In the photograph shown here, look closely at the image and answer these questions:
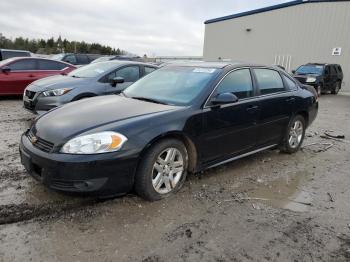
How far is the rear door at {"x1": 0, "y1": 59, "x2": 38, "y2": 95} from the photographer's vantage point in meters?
10.1

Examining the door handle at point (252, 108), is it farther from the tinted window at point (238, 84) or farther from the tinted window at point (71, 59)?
the tinted window at point (71, 59)

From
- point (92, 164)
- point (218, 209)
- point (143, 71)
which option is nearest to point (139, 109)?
point (92, 164)

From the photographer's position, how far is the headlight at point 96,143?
3227 millimetres

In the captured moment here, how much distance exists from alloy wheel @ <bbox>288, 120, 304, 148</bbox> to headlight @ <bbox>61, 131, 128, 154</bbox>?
3.46 m

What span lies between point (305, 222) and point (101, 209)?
6.93 ft

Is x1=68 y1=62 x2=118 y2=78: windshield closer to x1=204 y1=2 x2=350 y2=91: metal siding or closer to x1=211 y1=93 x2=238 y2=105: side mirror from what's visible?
x1=211 y1=93 x2=238 y2=105: side mirror

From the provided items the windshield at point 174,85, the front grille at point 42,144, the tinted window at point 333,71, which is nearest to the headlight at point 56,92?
the windshield at point 174,85

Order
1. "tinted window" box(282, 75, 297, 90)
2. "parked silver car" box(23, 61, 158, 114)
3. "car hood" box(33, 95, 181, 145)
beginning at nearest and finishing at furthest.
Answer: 1. "car hood" box(33, 95, 181, 145)
2. "tinted window" box(282, 75, 297, 90)
3. "parked silver car" box(23, 61, 158, 114)

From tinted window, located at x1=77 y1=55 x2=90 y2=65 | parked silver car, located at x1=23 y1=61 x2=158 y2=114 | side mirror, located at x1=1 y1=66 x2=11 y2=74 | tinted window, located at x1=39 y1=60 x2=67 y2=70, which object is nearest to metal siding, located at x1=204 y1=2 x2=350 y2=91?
tinted window, located at x1=77 y1=55 x2=90 y2=65

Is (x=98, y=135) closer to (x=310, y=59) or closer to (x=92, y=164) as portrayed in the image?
(x=92, y=164)

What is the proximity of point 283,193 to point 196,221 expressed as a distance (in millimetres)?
1429

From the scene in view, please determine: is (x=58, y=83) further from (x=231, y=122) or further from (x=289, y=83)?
(x=289, y=83)

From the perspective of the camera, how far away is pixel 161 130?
360cm

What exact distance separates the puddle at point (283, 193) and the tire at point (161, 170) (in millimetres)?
916
